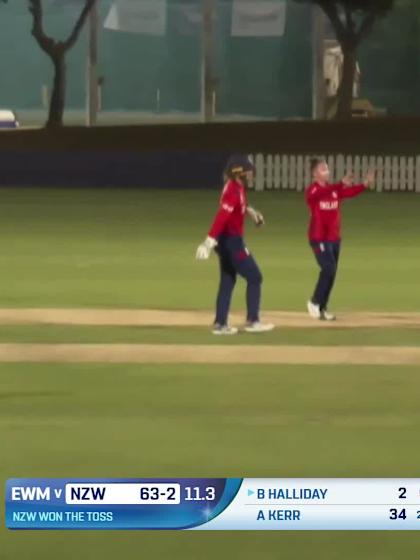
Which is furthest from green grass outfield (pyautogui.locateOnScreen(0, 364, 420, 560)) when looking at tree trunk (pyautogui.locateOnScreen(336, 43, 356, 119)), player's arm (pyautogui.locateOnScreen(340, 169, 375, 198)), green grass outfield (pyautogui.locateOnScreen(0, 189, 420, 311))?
tree trunk (pyautogui.locateOnScreen(336, 43, 356, 119))

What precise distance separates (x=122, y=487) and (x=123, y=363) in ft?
20.6

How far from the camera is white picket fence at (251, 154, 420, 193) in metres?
38.4

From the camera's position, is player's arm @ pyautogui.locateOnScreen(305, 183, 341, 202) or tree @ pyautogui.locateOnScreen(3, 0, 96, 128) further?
tree @ pyautogui.locateOnScreen(3, 0, 96, 128)

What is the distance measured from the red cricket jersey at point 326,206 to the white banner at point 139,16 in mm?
53259

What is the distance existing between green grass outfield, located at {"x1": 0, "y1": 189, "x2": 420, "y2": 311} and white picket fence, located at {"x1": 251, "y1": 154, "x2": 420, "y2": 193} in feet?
5.50

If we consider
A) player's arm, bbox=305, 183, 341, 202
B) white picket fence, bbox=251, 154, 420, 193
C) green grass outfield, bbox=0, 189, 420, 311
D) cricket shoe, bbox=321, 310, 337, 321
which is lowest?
white picket fence, bbox=251, 154, 420, 193

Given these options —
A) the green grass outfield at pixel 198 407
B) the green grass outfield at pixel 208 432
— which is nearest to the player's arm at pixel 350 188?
the green grass outfield at pixel 198 407

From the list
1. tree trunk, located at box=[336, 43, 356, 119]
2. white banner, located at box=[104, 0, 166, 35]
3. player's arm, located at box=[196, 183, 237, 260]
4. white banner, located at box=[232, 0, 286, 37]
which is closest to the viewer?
player's arm, located at box=[196, 183, 237, 260]

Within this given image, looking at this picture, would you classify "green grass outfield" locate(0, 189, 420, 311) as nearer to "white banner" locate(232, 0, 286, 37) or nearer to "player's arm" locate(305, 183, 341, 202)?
"player's arm" locate(305, 183, 341, 202)

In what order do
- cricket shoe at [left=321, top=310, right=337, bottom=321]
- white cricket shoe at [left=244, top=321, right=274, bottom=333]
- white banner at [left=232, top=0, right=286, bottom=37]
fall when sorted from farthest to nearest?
1. white banner at [left=232, top=0, right=286, bottom=37]
2. cricket shoe at [left=321, top=310, right=337, bottom=321]
3. white cricket shoe at [left=244, top=321, right=274, bottom=333]

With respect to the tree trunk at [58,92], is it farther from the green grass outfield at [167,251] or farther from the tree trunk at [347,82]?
the green grass outfield at [167,251]

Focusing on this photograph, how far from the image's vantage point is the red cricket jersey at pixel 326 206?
55.2 ft

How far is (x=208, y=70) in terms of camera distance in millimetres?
65250

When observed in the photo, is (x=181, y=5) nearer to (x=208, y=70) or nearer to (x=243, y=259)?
(x=208, y=70)
